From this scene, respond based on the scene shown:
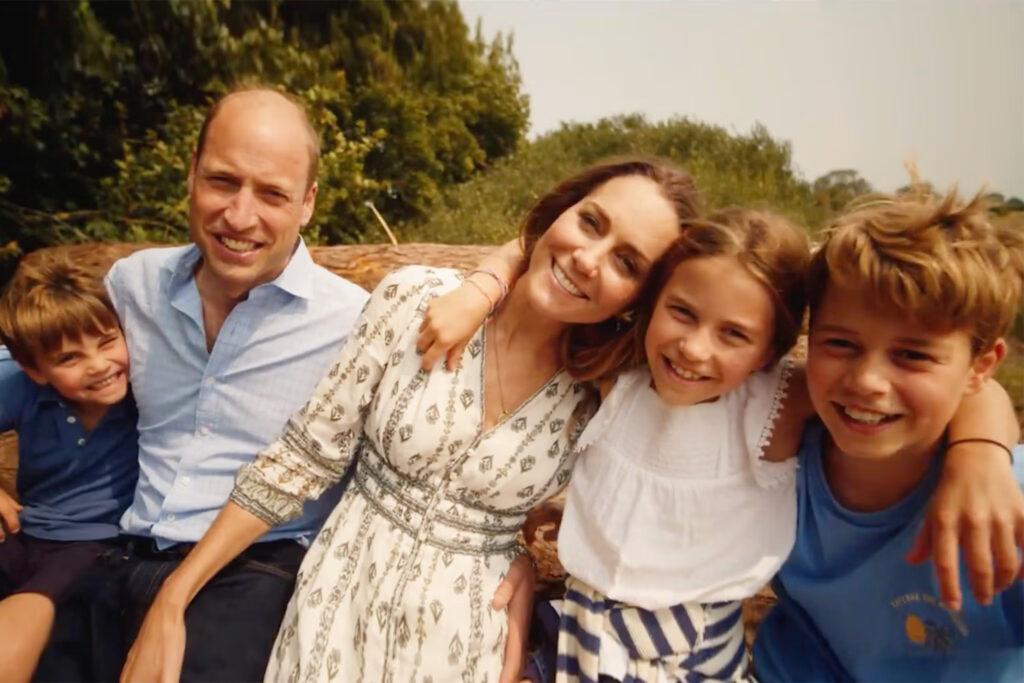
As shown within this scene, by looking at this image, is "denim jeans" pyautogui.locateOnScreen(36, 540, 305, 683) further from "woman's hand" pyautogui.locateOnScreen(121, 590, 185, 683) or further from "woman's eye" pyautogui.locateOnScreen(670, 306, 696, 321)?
"woman's eye" pyautogui.locateOnScreen(670, 306, 696, 321)

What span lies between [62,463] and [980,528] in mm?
2034

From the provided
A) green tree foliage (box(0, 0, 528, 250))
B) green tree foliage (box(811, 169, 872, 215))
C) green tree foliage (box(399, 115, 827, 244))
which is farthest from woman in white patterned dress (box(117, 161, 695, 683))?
green tree foliage (box(399, 115, 827, 244))

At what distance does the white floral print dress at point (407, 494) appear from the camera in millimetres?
1509

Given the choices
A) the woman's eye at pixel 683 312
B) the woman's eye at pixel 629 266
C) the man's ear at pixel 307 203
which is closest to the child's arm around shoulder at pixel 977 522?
the woman's eye at pixel 683 312

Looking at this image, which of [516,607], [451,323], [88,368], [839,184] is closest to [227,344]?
[88,368]

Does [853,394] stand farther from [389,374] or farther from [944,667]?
[389,374]

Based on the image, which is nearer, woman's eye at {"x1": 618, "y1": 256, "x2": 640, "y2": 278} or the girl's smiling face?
the girl's smiling face

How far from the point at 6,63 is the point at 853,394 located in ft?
16.0

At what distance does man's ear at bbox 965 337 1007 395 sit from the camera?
1258 millimetres

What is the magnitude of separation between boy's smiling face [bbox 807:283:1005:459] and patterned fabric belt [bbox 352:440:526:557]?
0.71 metres

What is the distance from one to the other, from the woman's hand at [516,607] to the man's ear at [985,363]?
948 millimetres

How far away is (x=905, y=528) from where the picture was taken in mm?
1354

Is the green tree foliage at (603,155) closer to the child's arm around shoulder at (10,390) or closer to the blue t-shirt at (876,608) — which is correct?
the child's arm around shoulder at (10,390)

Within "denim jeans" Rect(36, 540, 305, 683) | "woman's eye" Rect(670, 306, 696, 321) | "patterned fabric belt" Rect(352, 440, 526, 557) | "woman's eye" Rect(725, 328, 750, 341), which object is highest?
"woman's eye" Rect(670, 306, 696, 321)
